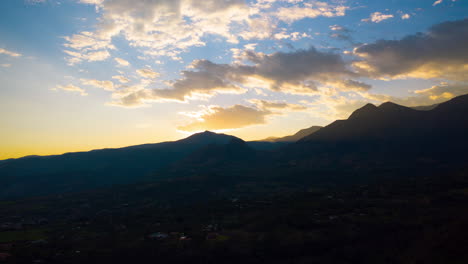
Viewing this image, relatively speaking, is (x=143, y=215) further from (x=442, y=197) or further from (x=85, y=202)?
(x=442, y=197)

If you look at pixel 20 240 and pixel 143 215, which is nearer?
pixel 20 240

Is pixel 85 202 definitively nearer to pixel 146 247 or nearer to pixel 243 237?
pixel 146 247

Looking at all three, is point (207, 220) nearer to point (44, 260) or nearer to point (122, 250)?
point (122, 250)

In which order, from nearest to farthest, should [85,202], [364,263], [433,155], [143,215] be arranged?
[364,263], [143,215], [85,202], [433,155]

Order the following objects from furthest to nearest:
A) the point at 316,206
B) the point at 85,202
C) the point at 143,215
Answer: the point at 85,202
the point at 143,215
the point at 316,206

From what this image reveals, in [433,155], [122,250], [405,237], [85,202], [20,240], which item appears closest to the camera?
[405,237]

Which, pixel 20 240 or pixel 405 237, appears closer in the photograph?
pixel 405 237

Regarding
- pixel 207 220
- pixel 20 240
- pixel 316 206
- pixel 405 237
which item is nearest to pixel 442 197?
pixel 316 206

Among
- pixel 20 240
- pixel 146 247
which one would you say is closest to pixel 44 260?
pixel 146 247

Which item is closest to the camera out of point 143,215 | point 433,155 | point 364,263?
point 364,263
